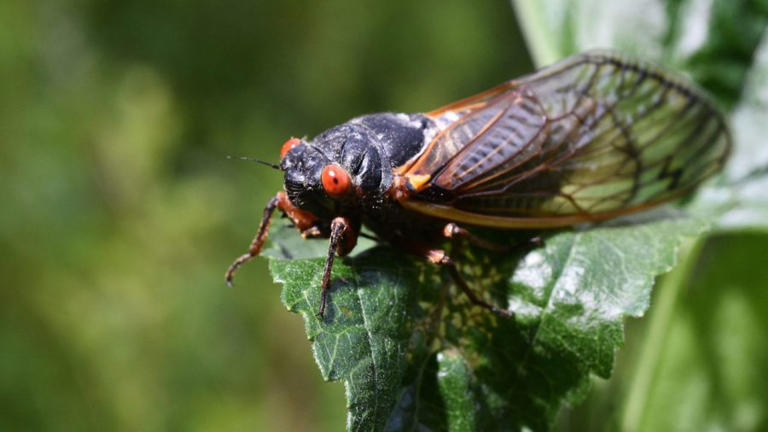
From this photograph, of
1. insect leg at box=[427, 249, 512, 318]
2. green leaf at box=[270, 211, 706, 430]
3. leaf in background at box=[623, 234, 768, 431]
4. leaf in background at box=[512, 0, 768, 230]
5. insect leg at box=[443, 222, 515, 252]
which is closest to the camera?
green leaf at box=[270, 211, 706, 430]

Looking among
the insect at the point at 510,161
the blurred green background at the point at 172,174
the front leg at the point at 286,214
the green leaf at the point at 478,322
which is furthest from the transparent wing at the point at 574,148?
the blurred green background at the point at 172,174

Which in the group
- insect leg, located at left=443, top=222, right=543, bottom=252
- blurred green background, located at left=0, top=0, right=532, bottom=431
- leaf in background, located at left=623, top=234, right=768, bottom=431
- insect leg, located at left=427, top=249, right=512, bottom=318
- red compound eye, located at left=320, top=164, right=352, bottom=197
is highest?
blurred green background, located at left=0, top=0, right=532, bottom=431

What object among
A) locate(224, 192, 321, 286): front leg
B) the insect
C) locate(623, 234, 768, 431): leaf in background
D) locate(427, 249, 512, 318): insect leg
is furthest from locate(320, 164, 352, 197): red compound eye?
locate(623, 234, 768, 431): leaf in background

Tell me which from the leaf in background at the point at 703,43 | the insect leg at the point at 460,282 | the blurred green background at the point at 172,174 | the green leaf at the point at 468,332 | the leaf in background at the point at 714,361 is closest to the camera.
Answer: the green leaf at the point at 468,332

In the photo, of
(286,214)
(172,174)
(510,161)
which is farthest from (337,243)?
(172,174)

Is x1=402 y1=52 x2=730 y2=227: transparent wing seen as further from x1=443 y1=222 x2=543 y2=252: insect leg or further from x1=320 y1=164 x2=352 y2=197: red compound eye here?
x1=320 y1=164 x2=352 y2=197: red compound eye

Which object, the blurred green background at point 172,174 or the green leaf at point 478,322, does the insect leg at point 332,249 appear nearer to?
the green leaf at point 478,322
